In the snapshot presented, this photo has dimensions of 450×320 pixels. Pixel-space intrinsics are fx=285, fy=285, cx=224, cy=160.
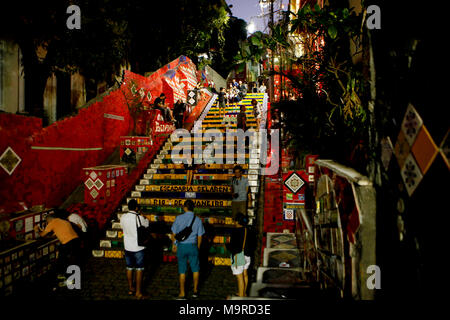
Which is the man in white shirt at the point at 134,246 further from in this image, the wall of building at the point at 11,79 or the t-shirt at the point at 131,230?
the wall of building at the point at 11,79

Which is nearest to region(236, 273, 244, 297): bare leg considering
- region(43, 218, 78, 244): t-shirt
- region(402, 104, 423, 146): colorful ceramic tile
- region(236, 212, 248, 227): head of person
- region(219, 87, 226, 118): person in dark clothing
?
region(236, 212, 248, 227): head of person

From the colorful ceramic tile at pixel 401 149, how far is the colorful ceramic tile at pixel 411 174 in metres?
0.05

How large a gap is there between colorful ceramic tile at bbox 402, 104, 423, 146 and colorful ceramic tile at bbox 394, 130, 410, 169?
0.16 ft

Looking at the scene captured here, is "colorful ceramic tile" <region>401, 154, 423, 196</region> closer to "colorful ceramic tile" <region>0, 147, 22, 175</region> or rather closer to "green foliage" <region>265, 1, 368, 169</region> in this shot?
"green foliage" <region>265, 1, 368, 169</region>

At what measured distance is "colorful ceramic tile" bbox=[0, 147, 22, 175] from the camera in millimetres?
6060

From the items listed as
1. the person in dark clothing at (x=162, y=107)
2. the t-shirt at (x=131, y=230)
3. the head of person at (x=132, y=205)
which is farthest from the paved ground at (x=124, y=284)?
the person in dark clothing at (x=162, y=107)

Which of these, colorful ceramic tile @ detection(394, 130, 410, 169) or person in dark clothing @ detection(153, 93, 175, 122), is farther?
person in dark clothing @ detection(153, 93, 175, 122)

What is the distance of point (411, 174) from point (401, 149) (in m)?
0.26

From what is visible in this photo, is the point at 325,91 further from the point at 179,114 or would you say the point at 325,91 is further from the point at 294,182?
the point at 179,114

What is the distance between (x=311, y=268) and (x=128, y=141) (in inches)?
284

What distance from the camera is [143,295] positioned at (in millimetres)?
5340

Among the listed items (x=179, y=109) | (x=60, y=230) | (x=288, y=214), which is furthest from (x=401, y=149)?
(x=179, y=109)

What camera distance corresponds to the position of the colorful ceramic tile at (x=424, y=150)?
1.95 m
